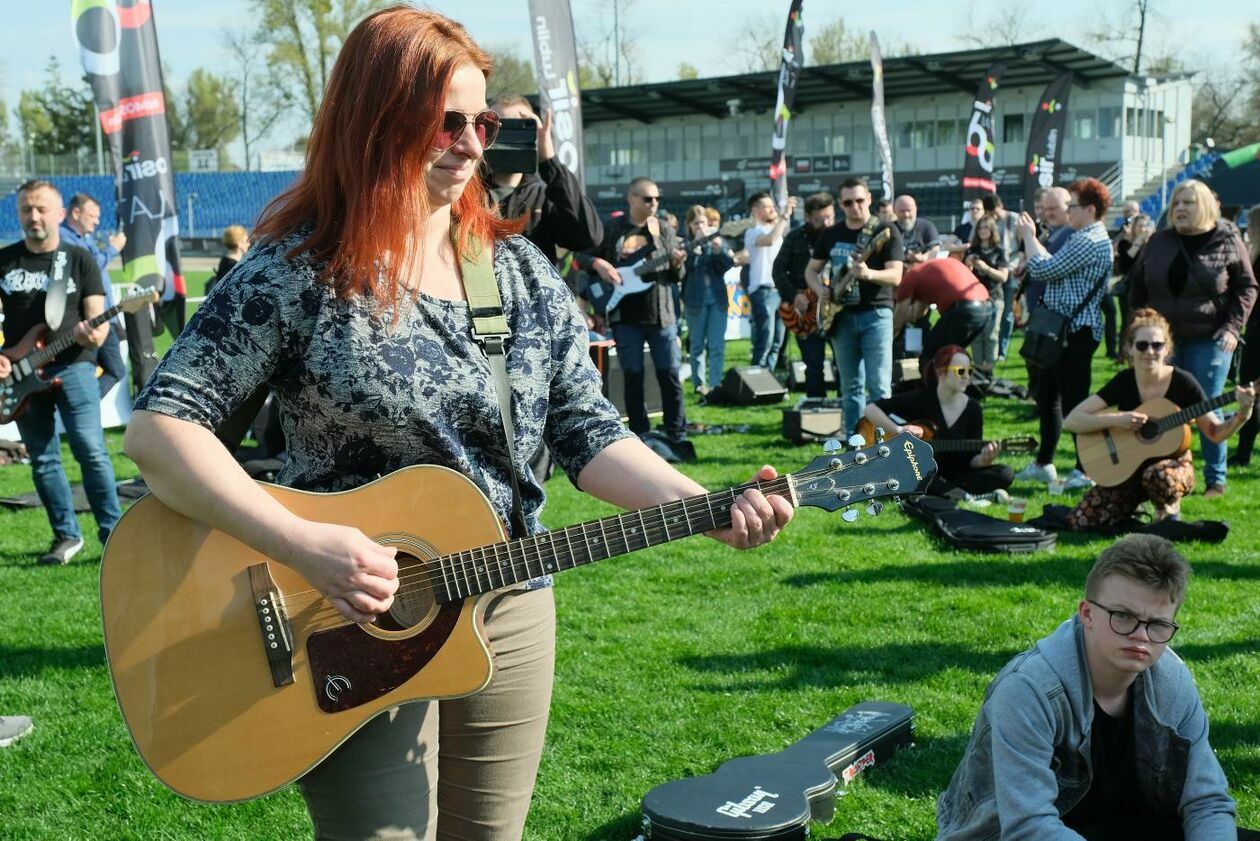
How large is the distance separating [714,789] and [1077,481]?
587cm

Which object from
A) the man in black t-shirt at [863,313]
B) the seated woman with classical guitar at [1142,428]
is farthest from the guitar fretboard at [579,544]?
the man in black t-shirt at [863,313]

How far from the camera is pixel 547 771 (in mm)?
4352

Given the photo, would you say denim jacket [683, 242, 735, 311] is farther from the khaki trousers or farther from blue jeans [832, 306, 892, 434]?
the khaki trousers

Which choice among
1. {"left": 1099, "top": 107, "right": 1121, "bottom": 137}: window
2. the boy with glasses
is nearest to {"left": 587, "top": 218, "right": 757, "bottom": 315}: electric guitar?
the boy with glasses

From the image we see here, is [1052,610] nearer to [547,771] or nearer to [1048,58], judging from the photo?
[547,771]

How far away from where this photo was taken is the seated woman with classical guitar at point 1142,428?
24.7 ft

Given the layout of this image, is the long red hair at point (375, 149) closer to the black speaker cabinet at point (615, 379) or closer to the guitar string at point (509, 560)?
the guitar string at point (509, 560)

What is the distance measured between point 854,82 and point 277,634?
50139 mm

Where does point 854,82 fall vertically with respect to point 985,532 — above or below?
above

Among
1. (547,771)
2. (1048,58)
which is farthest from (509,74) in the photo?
(547,771)

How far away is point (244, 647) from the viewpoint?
2.27m

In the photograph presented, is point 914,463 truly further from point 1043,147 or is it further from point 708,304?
point 1043,147

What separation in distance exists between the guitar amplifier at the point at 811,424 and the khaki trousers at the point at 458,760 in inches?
336

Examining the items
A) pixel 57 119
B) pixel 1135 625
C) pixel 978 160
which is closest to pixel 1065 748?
pixel 1135 625
